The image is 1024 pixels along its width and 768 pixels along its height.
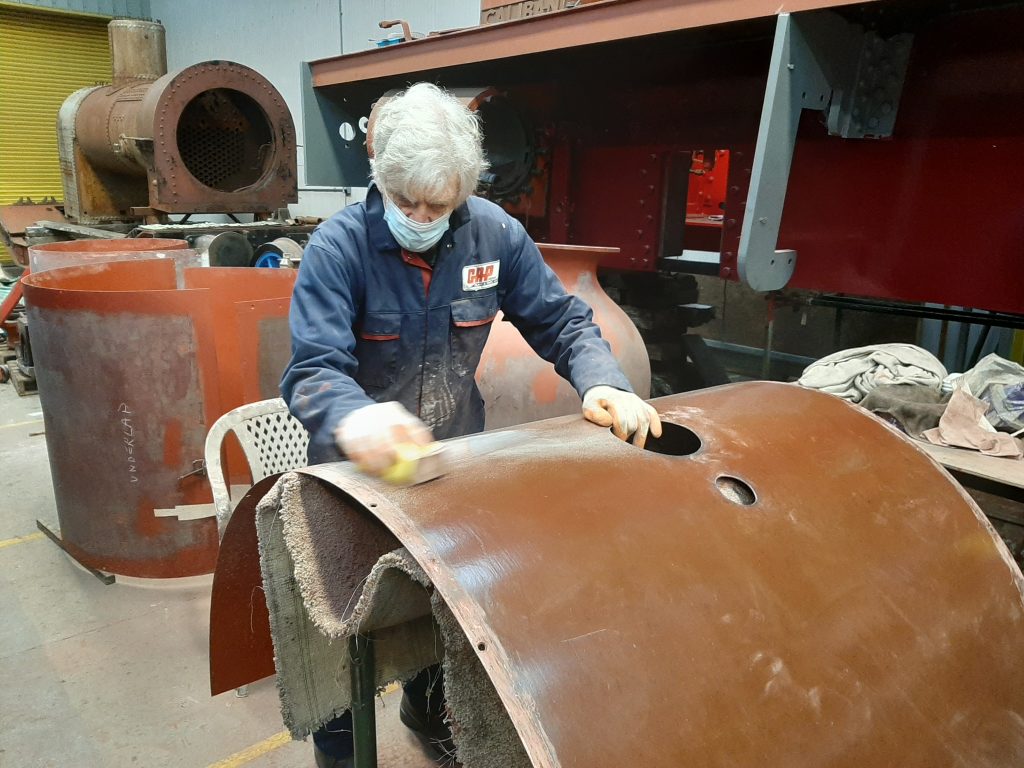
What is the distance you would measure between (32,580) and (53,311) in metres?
1.20

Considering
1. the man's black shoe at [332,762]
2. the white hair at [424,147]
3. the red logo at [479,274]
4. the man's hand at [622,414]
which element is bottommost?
the man's black shoe at [332,762]

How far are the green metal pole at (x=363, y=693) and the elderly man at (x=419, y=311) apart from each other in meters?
0.28

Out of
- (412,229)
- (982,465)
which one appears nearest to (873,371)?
(982,465)

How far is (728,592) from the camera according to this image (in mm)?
1188

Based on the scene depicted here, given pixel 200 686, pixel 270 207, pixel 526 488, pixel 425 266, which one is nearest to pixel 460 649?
pixel 526 488

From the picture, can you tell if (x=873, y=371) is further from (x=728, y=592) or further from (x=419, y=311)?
(x=728, y=592)

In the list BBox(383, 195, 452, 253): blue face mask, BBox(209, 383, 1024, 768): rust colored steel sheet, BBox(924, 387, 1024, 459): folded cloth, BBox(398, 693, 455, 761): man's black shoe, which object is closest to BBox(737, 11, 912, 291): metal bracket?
BBox(924, 387, 1024, 459): folded cloth

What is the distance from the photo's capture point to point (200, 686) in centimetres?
254

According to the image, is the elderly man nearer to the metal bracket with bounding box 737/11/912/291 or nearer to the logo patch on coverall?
the logo patch on coverall

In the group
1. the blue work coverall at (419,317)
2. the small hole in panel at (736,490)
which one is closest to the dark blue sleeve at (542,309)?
the blue work coverall at (419,317)

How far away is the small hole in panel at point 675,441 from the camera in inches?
66.6

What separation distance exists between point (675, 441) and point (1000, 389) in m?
1.75

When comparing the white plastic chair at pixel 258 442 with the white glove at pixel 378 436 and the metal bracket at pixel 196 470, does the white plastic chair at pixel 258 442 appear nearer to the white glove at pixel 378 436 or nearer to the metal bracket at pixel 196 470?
the metal bracket at pixel 196 470

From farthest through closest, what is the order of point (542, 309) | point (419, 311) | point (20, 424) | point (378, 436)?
point (20, 424) < point (542, 309) < point (419, 311) < point (378, 436)
